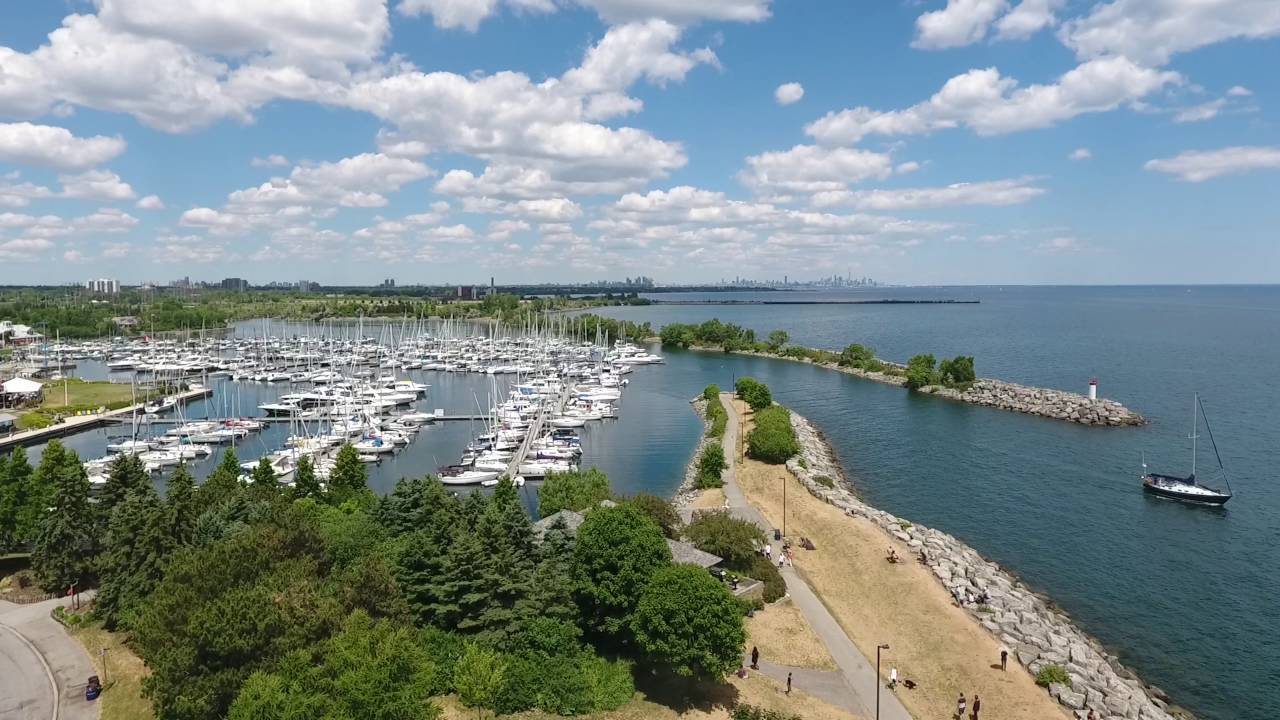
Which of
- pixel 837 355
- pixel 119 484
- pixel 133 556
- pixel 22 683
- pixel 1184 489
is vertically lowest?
pixel 22 683

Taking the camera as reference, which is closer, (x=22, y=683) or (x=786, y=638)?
(x=22, y=683)

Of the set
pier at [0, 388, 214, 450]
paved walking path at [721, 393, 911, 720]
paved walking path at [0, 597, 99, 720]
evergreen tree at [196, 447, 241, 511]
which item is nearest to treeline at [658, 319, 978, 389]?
paved walking path at [721, 393, 911, 720]

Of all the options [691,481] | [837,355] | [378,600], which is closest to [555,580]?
[378,600]

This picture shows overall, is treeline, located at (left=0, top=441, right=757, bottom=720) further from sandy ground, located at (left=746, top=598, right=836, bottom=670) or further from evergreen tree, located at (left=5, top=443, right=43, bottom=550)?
sandy ground, located at (left=746, top=598, right=836, bottom=670)

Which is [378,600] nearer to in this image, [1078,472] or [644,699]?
[644,699]

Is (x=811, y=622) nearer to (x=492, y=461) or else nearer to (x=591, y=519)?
(x=591, y=519)

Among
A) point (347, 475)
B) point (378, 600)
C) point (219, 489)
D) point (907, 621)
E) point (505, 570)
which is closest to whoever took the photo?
point (378, 600)

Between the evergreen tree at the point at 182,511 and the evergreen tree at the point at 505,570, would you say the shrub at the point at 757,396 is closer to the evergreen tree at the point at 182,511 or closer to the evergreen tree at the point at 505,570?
the evergreen tree at the point at 505,570
